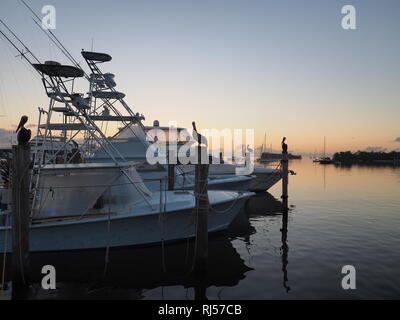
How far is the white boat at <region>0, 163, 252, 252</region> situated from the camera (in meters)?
8.25

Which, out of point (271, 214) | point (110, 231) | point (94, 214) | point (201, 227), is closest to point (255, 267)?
point (201, 227)

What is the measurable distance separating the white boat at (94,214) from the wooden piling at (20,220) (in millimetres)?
1488

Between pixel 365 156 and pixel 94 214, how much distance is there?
126432 mm

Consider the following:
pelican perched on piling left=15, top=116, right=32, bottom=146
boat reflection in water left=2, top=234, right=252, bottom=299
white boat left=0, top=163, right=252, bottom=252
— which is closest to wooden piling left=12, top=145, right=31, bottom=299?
pelican perched on piling left=15, top=116, right=32, bottom=146

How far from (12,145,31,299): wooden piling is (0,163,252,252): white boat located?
1488 millimetres

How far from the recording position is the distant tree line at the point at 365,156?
372 ft

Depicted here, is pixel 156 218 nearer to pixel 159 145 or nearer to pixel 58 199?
pixel 58 199

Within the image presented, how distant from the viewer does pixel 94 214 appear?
857 centimetres

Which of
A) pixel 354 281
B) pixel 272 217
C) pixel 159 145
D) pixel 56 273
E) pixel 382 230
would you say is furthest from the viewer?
pixel 159 145

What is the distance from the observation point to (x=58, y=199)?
8508 mm

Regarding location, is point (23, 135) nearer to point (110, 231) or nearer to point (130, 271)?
point (110, 231)
